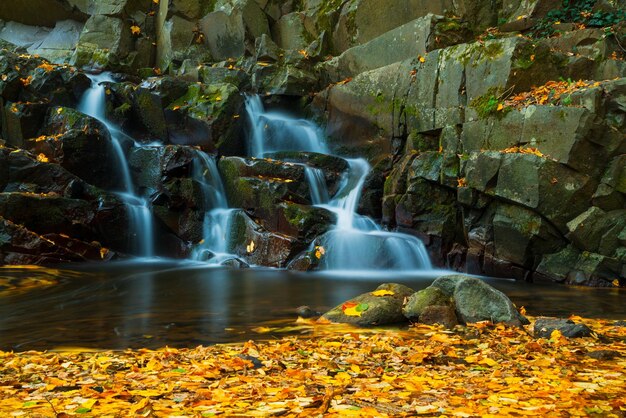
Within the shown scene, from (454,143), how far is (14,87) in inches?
482

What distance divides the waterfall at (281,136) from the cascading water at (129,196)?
12.3 ft

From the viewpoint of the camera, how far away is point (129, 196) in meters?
14.5

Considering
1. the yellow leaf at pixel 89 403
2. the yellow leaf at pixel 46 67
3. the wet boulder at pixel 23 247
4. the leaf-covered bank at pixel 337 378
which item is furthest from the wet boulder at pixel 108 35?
the yellow leaf at pixel 89 403

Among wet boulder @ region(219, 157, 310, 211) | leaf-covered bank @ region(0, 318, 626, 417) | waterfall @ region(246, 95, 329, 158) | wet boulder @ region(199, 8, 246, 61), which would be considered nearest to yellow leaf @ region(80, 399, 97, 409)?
leaf-covered bank @ region(0, 318, 626, 417)

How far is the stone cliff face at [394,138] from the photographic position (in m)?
10.3

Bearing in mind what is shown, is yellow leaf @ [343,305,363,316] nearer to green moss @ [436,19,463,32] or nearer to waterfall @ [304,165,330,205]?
waterfall @ [304,165,330,205]

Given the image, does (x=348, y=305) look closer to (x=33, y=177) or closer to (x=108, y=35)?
(x=33, y=177)

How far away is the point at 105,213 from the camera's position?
13344mm

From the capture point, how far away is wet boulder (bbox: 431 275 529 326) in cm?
592

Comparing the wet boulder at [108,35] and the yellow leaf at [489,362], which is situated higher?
the wet boulder at [108,35]

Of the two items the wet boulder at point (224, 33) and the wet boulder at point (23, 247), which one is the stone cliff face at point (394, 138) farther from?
the wet boulder at point (224, 33)

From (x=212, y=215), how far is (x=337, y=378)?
10.3 metres

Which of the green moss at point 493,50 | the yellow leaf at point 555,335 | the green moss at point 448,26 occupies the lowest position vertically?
the yellow leaf at point 555,335

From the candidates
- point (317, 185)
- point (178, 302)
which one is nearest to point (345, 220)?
point (317, 185)
